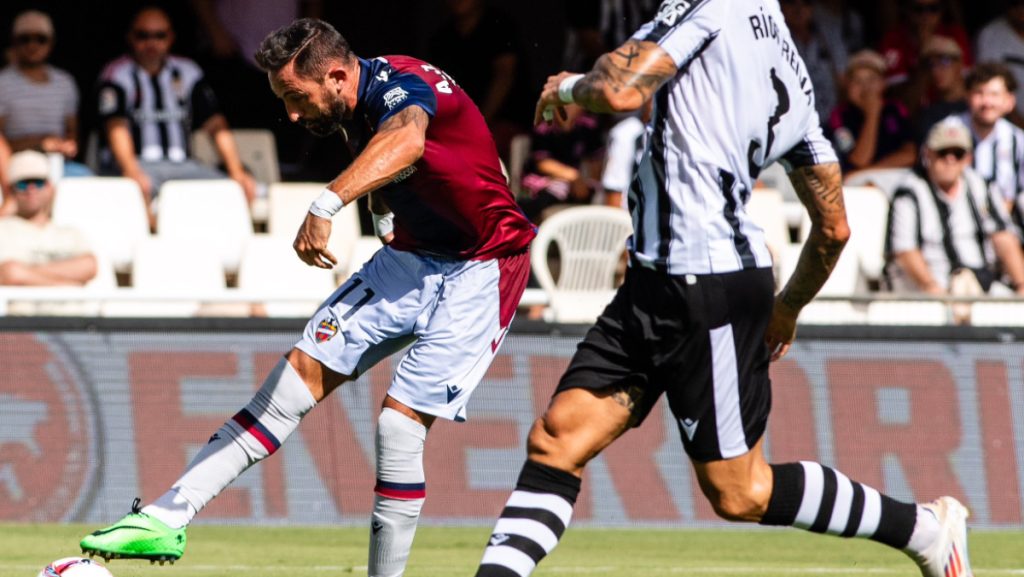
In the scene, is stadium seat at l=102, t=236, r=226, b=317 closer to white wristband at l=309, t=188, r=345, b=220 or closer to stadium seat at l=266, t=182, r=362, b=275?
stadium seat at l=266, t=182, r=362, b=275

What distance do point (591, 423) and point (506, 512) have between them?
15.3 inches

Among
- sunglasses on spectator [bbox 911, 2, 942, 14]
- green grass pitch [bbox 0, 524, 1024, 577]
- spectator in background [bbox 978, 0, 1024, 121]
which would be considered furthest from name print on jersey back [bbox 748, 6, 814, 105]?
sunglasses on spectator [bbox 911, 2, 942, 14]

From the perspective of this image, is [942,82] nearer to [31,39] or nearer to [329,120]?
[31,39]

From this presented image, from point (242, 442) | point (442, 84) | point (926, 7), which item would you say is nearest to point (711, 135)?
point (442, 84)

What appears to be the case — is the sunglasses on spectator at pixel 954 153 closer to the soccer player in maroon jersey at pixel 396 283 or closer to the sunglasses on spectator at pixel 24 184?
the soccer player in maroon jersey at pixel 396 283

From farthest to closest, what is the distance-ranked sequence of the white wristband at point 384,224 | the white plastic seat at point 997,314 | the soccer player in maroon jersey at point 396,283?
1. the white plastic seat at point 997,314
2. the white wristband at point 384,224
3. the soccer player in maroon jersey at point 396,283

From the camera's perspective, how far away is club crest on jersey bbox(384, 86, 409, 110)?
588 centimetres

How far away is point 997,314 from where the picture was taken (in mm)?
9992

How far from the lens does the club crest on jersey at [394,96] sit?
232 inches

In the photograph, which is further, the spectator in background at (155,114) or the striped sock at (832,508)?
the spectator in background at (155,114)

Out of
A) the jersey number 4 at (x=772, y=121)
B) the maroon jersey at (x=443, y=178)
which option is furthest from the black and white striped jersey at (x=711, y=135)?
the maroon jersey at (x=443, y=178)

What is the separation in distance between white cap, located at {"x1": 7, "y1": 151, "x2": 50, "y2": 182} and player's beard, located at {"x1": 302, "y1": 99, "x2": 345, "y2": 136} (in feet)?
18.4

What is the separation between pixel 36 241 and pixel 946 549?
23.6ft

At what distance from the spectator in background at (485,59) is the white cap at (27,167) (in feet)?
11.4
